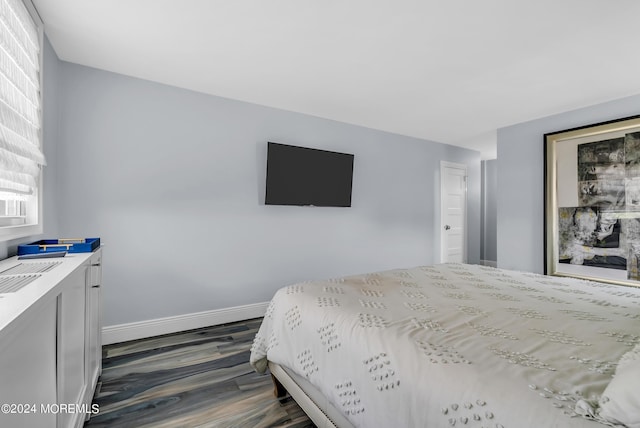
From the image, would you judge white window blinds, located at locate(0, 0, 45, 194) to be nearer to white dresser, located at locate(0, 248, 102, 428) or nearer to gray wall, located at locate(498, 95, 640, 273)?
white dresser, located at locate(0, 248, 102, 428)

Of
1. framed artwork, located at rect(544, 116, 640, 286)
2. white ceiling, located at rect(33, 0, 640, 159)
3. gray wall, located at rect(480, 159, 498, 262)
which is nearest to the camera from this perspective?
white ceiling, located at rect(33, 0, 640, 159)

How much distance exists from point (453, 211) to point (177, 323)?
4479mm

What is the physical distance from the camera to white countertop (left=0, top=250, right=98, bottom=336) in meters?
0.73

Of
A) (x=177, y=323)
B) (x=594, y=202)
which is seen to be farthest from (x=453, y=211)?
(x=177, y=323)

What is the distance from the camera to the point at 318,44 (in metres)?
2.16

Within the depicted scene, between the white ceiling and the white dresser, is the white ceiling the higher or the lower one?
the higher one

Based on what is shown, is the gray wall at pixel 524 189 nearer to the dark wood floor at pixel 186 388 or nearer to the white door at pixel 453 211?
the white door at pixel 453 211

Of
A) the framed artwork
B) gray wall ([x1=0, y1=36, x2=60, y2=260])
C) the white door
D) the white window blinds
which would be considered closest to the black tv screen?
gray wall ([x1=0, y1=36, x2=60, y2=260])

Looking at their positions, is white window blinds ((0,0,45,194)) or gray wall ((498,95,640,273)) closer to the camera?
white window blinds ((0,0,45,194))

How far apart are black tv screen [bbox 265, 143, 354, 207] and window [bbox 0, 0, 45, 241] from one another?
187cm

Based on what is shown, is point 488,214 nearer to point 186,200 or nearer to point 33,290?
point 186,200

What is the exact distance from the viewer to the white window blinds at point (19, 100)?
1417mm

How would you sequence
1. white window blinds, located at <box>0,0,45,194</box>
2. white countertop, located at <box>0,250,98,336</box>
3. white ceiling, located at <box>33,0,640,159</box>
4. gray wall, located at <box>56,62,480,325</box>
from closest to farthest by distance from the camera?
white countertop, located at <box>0,250,98,336</box>
white window blinds, located at <box>0,0,45,194</box>
white ceiling, located at <box>33,0,640,159</box>
gray wall, located at <box>56,62,480,325</box>

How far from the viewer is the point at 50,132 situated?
7.16 feet
